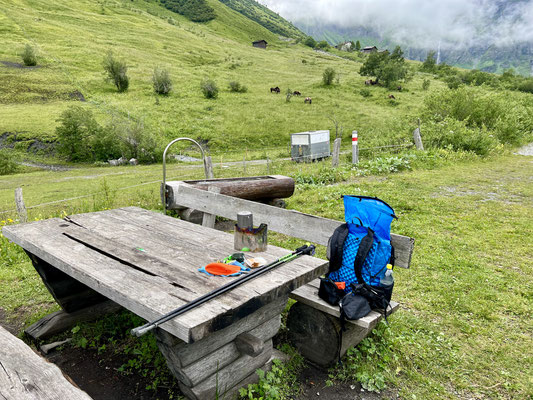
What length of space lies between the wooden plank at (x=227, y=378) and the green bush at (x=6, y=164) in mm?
25643

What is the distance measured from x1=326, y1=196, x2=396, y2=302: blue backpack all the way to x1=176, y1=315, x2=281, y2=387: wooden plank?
87 cm

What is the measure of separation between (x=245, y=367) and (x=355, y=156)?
11.7 meters

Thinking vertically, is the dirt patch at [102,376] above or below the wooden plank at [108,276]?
below

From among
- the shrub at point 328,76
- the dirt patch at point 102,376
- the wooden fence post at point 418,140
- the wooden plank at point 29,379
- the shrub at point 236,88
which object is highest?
the shrub at point 328,76

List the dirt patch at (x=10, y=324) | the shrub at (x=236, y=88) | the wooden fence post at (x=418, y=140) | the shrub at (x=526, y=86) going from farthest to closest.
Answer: the shrub at (x=526, y=86)
the shrub at (x=236, y=88)
the wooden fence post at (x=418, y=140)
the dirt patch at (x=10, y=324)

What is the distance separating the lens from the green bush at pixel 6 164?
21922 millimetres

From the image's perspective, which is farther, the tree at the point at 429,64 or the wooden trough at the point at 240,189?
the tree at the point at 429,64

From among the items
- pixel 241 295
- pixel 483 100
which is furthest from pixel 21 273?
pixel 483 100

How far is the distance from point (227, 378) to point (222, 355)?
24cm

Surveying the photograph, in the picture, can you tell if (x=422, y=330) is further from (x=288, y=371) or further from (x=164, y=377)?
(x=164, y=377)

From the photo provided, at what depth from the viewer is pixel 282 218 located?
3951 millimetres

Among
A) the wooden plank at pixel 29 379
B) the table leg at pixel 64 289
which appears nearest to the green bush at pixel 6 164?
the table leg at pixel 64 289

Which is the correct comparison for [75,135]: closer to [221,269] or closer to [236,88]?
[236,88]

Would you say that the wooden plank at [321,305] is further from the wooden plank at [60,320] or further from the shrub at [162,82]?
the shrub at [162,82]
